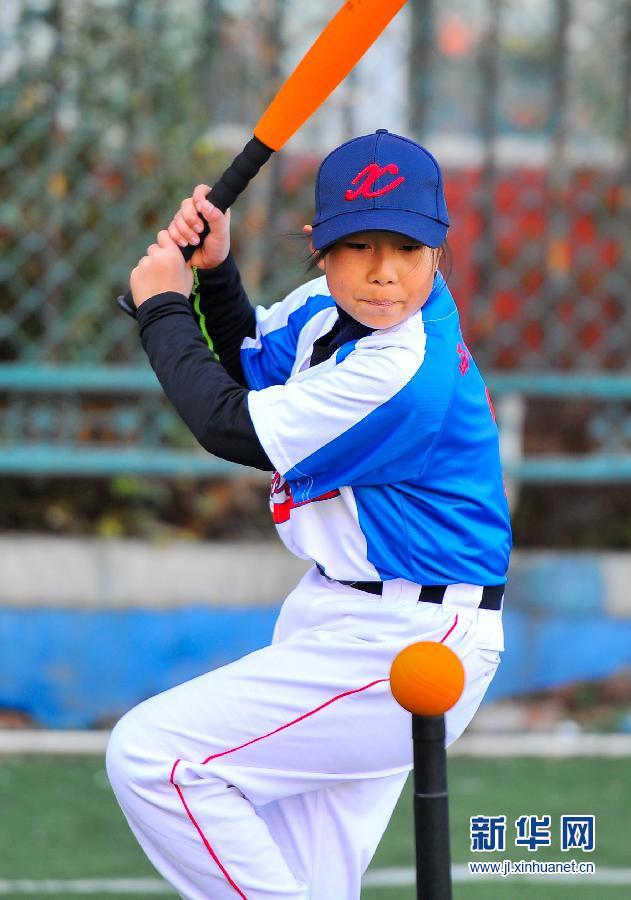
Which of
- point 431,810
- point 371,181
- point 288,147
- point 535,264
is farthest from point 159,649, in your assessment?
point 431,810

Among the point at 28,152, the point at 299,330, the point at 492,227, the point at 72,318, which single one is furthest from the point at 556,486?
the point at 299,330

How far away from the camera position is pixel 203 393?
257cm

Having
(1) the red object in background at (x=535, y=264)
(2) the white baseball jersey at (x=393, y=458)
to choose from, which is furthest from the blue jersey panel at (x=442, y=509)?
(1) the red object in background at (x=535, y=264)

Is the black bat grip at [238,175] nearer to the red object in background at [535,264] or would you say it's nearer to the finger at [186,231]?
the finger at [186,231]

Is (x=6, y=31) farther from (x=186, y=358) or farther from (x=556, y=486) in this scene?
(x=186, y=358)

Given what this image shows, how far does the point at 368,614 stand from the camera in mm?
2672

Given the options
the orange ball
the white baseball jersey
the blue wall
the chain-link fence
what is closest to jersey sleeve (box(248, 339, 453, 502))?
the white baseball jersey

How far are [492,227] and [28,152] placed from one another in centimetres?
169

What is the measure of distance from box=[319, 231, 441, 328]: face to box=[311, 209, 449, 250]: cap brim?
0.10 ft

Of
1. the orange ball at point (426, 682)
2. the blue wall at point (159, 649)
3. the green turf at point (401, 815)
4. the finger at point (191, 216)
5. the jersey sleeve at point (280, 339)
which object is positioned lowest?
the green turf at point (401, 815)

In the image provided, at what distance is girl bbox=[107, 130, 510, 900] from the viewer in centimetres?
254

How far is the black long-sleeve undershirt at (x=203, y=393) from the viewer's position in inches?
101

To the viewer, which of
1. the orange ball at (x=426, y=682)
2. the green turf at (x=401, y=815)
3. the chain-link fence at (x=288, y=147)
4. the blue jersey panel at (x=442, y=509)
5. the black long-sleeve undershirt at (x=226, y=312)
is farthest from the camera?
the chain-link fence at (x=288, y=147)

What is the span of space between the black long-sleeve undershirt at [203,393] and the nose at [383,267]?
31cm
